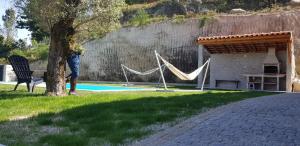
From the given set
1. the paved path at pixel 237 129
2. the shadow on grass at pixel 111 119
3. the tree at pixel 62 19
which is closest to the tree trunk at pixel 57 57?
the tree at pixel 62 19

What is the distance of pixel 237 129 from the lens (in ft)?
15.3

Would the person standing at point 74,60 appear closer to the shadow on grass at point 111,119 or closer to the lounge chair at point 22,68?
the lounge chair at point 22,68

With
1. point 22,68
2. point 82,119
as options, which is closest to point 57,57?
point 22,68

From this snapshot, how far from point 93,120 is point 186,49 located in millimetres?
12084

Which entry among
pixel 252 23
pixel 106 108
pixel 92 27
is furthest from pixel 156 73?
pixel 106 108

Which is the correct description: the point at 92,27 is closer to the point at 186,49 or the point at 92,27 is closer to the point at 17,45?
the point at 186,49

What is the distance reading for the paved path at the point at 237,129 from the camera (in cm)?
416

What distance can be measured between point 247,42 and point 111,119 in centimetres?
899

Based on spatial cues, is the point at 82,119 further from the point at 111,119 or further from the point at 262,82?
the point at 262,82

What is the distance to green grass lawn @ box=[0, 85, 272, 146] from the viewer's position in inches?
177

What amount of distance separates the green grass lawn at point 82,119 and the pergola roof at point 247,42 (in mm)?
6049

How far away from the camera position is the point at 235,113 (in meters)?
5.73

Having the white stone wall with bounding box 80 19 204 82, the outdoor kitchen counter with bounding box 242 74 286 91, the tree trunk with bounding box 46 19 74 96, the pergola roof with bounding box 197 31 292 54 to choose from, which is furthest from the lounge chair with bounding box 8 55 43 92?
the white stone wall with bounding box 80 19 204 82

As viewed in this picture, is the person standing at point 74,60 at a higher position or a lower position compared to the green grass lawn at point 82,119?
higher
